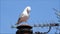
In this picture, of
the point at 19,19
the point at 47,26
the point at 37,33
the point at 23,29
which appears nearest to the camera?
the point at 23,29

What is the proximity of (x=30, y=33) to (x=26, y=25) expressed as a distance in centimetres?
45

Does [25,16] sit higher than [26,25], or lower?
higher

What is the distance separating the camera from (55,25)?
1459 centimetres

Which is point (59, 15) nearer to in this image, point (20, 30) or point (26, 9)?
point (26, 9)

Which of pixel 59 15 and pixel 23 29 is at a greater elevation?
pixel 59 15

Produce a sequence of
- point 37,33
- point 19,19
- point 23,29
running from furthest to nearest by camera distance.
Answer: point 37,33
point 19,19
point 23,29

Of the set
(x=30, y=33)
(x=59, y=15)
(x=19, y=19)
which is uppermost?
(x=59, y=15)

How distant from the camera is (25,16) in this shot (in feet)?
38.9

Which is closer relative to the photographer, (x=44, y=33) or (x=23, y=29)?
(x=23, y=29)

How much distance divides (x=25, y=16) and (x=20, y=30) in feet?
6.41

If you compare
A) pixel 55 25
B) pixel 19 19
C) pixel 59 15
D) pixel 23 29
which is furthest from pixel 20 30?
pixel 59 15

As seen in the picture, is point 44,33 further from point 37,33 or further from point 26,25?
point 26,25

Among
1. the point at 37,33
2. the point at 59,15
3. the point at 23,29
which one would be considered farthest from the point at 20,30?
the point at 59,15

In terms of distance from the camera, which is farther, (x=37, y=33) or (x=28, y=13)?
(x=37, y=33)
